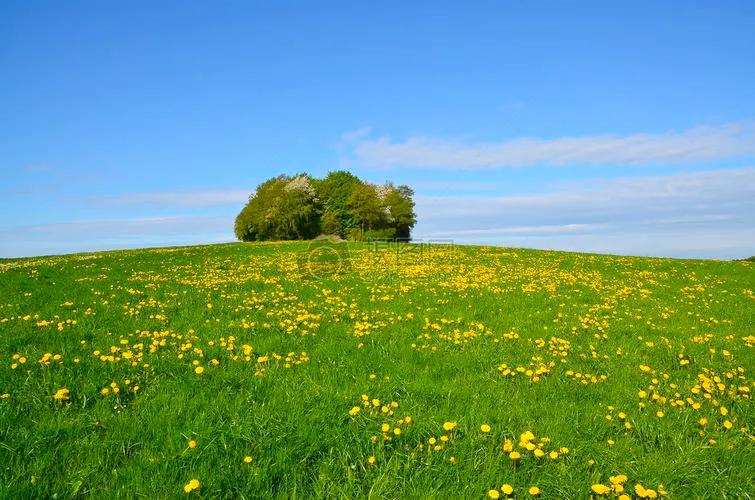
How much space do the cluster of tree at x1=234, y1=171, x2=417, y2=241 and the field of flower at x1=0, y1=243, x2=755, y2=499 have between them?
52486mm

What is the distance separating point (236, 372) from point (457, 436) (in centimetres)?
353

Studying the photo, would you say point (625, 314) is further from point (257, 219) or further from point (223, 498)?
point (257, 219)

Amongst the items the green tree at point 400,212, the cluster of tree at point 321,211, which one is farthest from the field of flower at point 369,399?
the green tree at point 400,212

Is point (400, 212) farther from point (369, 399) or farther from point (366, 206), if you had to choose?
point (369, 399)

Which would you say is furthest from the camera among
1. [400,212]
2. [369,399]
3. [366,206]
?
[400,212]

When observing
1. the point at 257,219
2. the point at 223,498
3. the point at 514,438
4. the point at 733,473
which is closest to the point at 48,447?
the point at 223,498

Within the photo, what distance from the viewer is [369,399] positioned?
580 cm

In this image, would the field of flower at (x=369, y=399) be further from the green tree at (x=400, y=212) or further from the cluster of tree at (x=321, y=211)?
the green tree at (x=400, y=212)

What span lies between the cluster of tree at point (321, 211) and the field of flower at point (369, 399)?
5249 centimetres

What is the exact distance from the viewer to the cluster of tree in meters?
65.1

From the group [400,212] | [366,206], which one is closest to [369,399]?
[366,206]

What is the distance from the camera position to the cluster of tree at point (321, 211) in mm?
65125

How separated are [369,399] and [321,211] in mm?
68954

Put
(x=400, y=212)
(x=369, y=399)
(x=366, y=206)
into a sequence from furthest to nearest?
(x=400, y=212) < (x=366, y=206) < (x=369, y=399)
